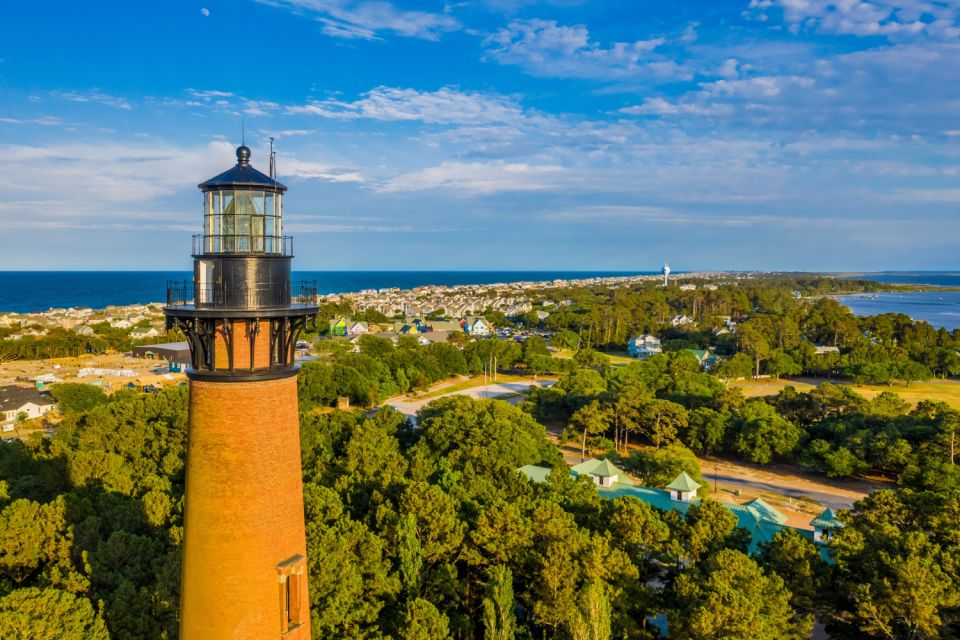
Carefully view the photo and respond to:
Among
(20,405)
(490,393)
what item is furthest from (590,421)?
(20,405)

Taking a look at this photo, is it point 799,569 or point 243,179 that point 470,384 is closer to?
point 799,569

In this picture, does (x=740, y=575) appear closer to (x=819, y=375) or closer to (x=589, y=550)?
(x=589, y=550)

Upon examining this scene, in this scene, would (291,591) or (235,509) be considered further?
(291,591)

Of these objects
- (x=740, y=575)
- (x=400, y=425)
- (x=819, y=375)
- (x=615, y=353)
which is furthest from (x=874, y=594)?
(x=615, y=353)

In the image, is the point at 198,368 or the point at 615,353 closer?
the point at 198,368

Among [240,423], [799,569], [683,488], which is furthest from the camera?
[683,488]

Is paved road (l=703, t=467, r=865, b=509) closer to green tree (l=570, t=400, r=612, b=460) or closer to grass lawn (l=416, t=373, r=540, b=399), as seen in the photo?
green tree (l=570, t=400, r=612, b=460)

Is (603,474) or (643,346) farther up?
(643,346)

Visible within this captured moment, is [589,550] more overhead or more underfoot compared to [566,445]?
more overhead
